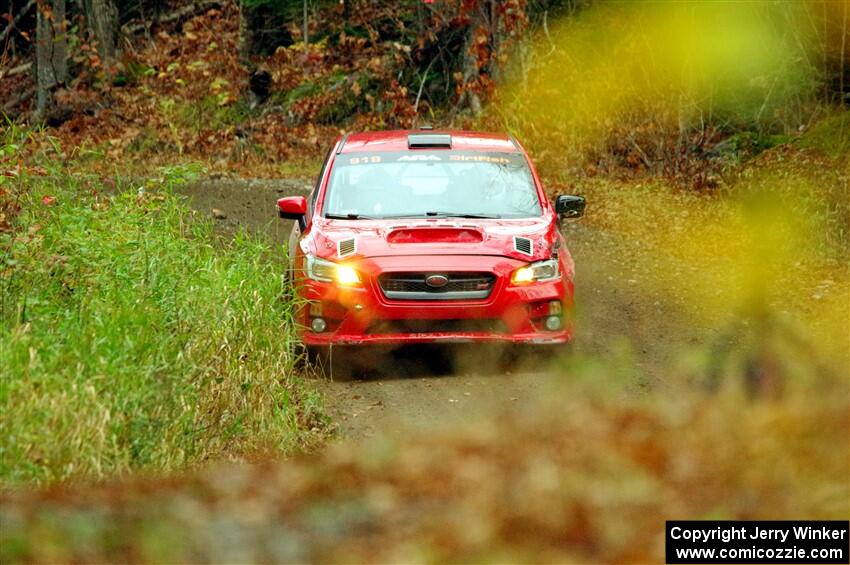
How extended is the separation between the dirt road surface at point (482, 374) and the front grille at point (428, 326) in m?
0.37

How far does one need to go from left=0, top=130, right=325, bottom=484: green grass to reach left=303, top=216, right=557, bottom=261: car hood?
521 millimetres

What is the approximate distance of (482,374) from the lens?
1012 cm

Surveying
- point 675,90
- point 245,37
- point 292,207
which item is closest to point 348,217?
point 292,207

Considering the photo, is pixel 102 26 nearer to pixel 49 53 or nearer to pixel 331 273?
pixel 49 53

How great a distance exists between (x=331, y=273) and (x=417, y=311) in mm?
705

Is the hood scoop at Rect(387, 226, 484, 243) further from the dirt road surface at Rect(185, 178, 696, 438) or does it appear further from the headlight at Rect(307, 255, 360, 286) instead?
the dirt road surface at Rect(185, 178, 696, 438)

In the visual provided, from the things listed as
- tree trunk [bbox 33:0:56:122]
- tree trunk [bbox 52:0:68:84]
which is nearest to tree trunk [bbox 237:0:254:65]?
tree trunk [bbox 52:0:68:84]

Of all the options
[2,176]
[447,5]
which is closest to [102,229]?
[2,176]

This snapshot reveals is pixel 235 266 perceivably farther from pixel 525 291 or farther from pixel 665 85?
pixel 665 85

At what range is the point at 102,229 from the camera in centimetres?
1091

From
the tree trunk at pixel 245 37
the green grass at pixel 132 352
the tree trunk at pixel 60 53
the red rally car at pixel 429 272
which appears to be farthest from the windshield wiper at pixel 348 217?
the tree trunk at pixel 60 53

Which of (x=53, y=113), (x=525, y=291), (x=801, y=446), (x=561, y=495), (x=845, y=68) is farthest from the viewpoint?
(x=53, y=113)

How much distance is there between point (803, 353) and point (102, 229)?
18.8 feet

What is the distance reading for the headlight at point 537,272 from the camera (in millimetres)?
9953
